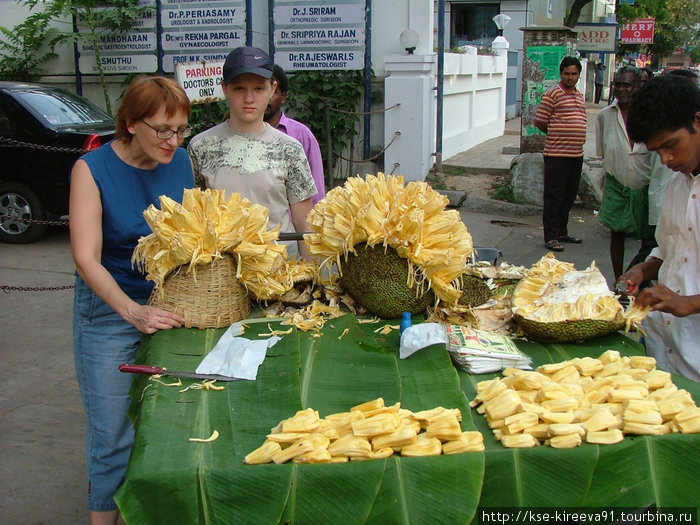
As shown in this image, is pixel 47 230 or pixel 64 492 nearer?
pixel 64 492

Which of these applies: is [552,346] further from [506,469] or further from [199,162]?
[199,162]

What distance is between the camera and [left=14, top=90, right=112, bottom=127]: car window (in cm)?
795

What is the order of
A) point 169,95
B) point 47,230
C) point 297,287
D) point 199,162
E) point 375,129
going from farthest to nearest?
point 375,129 < point 47,230 < point 199,162 < point 297,287 < point 169,95

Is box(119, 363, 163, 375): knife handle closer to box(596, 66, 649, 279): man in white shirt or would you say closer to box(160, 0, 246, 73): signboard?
box(596, 66, 649, 279): man in white shirt

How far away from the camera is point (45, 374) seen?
4.81 metres

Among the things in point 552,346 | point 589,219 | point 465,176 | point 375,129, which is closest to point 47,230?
point 375,129

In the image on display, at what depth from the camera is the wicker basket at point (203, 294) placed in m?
2.41

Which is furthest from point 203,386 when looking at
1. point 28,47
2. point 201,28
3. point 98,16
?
point 28,47

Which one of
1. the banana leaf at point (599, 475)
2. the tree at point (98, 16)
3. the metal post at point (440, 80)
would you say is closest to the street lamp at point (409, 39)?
the metal post at point (440, 80)

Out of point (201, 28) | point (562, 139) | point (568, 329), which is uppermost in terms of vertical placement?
point (201, 28)

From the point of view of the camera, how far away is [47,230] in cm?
866

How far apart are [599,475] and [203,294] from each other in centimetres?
139

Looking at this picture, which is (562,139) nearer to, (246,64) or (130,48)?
(246,64)

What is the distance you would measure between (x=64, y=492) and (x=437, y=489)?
2488mm
